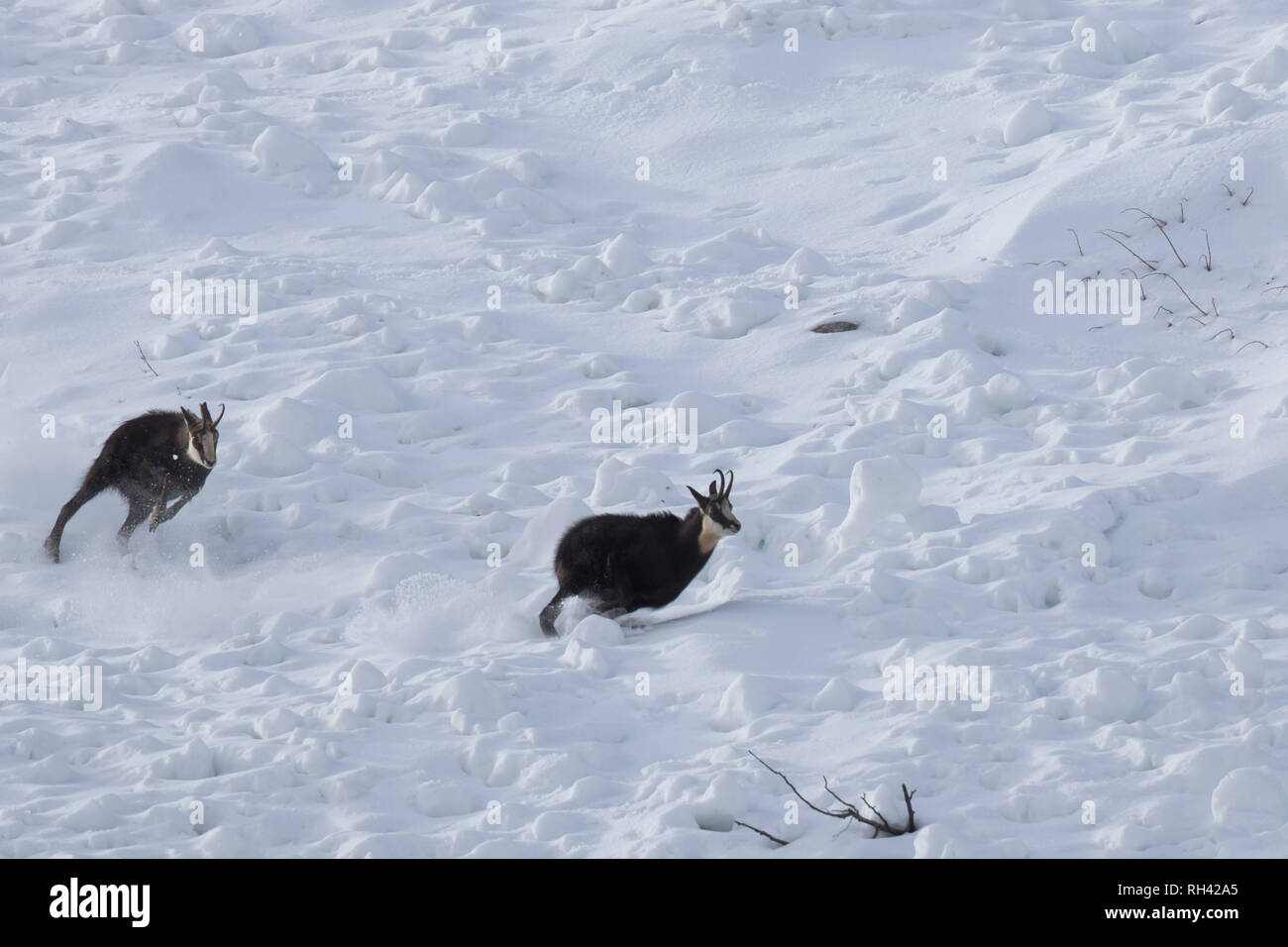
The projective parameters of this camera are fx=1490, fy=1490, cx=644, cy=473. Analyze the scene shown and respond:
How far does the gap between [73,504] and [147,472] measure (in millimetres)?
517

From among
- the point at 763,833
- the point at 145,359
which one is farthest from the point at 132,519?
the point at 763,833

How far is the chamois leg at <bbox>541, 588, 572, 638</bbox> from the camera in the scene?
27.3ft

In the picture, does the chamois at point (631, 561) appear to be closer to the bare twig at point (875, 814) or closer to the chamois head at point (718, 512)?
the chamois head at point (718, 512)

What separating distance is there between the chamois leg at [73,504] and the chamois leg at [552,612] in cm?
346

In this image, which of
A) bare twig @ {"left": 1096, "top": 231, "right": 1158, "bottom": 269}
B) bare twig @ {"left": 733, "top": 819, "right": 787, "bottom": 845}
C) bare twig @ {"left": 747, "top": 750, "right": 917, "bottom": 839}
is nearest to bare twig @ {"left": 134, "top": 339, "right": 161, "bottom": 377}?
bare twig @ {"left": 733, "top": 819, "right": 787, "bottom": 845}

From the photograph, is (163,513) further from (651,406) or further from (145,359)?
(651,406)

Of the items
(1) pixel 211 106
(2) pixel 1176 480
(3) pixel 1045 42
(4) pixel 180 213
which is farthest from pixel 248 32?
(2) pixel 1176 480

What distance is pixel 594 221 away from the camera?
1437cm

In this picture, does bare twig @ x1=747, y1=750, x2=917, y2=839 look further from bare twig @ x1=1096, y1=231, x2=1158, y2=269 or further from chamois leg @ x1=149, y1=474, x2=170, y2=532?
bare twig @ x1=1096, y1=231, x2=1158, y2=269

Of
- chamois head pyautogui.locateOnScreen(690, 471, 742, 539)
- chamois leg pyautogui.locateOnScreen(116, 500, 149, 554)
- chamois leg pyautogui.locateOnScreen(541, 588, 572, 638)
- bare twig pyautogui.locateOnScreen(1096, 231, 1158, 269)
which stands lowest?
chamois leg pyautogui.locateOnScreen(541, 588, 572, 638)

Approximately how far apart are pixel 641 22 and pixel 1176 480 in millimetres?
10248

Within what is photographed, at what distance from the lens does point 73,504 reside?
9859mm

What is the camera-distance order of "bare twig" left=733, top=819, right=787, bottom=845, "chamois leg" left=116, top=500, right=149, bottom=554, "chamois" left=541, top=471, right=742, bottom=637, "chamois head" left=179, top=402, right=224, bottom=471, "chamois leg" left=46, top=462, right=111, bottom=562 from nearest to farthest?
"bare twig" left=733, top=819, right=787, bottom=845, "chamois" left=541, top=471, right=742, bottom=637, "chamois head" left=179, top=402, right=224, bottom=471, "chamois leg" left=46, top=462, right=111, bottom=562, "chamois leg" left=116, top=500, right=149, bottom=554

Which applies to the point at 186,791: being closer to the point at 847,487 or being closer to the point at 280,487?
the point at 280,487
